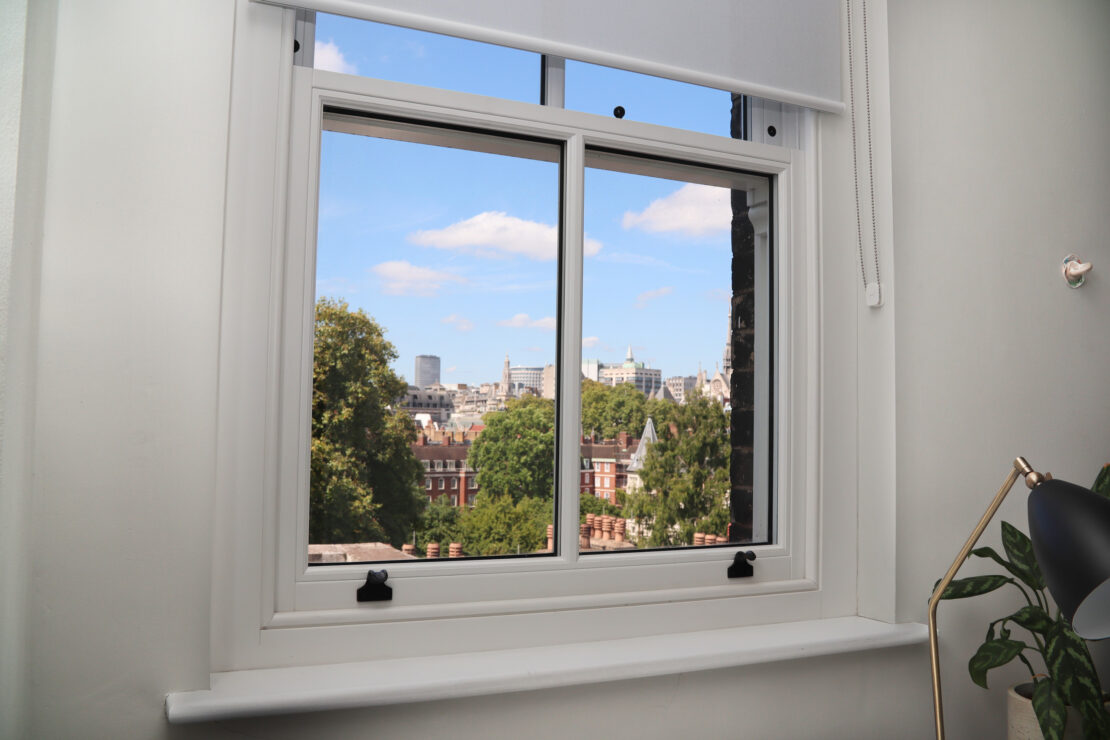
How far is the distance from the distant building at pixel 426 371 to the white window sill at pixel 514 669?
534mm

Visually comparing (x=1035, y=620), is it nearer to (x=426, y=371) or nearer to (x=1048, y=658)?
(x=1048, y=658)

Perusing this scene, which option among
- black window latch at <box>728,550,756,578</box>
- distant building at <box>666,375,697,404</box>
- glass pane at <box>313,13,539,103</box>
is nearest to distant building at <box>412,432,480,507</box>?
distant building at <box>666,375,697,404</box>

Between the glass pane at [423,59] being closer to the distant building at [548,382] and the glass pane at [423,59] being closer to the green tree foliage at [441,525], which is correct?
the distant building at [548,382]

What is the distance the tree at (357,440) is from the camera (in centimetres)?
142

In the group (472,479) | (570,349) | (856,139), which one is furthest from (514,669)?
(856,139)

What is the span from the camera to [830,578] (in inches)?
70.0

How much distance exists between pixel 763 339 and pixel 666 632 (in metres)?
0.73

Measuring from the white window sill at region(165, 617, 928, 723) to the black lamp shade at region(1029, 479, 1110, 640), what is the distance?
0.59 meters

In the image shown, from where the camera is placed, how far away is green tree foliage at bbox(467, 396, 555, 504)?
1563 millimetres

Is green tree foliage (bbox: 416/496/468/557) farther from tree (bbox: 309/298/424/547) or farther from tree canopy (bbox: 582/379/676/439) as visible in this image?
tree canopy (bbox: 582/379/676/439)

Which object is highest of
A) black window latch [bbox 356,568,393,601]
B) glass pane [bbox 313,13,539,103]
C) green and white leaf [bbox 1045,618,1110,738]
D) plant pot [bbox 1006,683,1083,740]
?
glass pane [bbox 313,13,539,103]

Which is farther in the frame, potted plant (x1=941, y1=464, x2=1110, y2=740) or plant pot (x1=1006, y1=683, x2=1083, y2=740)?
plant pot (x1=1006, y1=683, x2=1083, y2=740)

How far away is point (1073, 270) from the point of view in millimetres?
1919

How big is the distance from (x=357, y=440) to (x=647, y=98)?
1.00m
